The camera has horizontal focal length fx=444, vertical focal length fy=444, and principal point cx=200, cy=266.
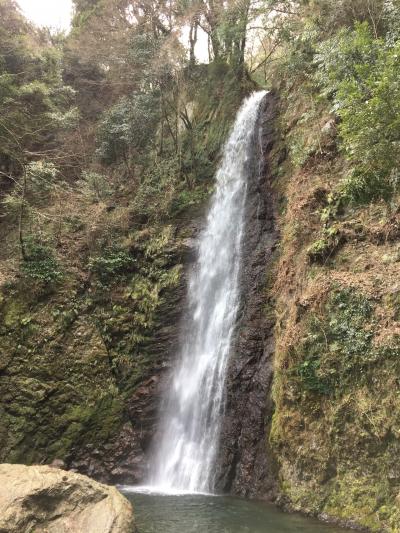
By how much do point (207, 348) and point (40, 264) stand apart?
5.55 m

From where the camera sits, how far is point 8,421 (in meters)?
10.9

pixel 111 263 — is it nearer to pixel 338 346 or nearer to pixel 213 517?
pixel 338 346

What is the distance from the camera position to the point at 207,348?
1137 centimetres

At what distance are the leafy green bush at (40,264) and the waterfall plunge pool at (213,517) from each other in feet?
21.8

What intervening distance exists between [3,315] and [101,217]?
14.3ft

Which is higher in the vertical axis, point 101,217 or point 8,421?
point 101,217

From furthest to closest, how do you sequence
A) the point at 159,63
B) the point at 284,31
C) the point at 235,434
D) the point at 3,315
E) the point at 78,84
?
1. the point at 78,84
2. the point at 159,63
3. the point at 284,31
4. the point at 3,315
5. the point at 235,434

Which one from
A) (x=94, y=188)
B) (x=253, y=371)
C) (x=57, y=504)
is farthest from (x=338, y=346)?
(x=94, y=188)

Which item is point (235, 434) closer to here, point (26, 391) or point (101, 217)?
point (26, 391)

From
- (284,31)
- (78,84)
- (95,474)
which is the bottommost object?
(95,474)

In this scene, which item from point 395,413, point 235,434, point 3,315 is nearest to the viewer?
point 395,413

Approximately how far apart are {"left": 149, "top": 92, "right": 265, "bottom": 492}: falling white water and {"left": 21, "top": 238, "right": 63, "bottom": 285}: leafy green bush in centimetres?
402

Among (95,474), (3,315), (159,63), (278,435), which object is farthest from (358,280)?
(159,63)

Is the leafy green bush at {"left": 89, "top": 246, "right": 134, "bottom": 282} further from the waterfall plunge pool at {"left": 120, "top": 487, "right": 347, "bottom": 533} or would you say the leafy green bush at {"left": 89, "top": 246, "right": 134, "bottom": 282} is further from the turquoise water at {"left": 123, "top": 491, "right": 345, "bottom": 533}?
the turquoise water at {"left": 123, "top": 491, "right": 345, "bottom": 533}
